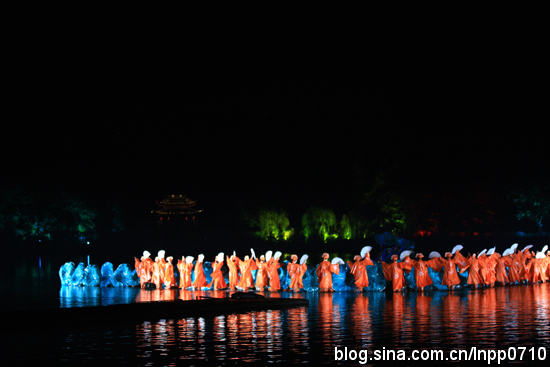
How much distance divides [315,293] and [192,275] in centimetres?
553

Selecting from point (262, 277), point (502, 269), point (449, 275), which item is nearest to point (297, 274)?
point (262, 277)

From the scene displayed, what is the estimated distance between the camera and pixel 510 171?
2469 inches

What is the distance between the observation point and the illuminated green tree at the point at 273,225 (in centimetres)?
6150

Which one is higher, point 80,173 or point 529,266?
point 80,173

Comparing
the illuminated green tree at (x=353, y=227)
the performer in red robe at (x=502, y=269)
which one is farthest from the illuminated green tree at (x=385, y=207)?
the performer in red robe at (x=502, y=269)

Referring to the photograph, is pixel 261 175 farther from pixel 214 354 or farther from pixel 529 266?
pixel 214 354

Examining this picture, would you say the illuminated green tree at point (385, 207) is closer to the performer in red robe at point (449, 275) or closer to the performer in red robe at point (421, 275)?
the performer in red robe at point (449, 275)

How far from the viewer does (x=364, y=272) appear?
22328mm

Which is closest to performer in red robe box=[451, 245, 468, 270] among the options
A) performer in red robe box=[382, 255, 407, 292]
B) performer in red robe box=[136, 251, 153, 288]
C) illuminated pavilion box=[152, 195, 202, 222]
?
performer in red robe box=[382, 255, 407, 292]

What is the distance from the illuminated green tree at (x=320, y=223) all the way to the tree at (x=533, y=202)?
Answer: 610 inches

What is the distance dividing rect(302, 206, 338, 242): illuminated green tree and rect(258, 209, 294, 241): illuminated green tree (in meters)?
2.08

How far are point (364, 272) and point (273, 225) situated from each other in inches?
1551

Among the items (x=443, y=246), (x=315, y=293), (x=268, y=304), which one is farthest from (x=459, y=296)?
(x=443, y=246)

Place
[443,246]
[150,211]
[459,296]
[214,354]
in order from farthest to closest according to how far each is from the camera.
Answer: [150,211]
[443,246]
[459,296]
[214,354]
